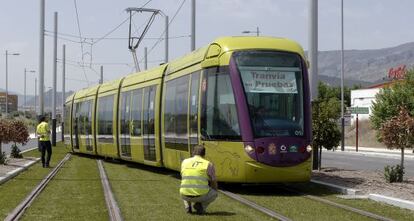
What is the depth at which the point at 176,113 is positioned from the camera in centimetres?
1812

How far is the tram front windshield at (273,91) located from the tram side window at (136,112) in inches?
311

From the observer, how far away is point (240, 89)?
1466cm

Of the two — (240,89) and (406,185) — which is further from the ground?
(240,89)

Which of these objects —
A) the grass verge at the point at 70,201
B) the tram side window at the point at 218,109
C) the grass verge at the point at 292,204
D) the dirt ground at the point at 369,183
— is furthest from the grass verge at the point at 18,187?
the dirt ground at the point at 369,183

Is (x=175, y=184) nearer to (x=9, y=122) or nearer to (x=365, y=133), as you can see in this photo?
(x=9, y=122)

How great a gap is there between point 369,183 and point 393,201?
11.5 feet

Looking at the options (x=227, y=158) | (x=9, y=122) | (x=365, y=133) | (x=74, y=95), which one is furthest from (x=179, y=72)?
(x=365, y=133)

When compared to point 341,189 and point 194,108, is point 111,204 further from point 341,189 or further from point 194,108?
point 341,189

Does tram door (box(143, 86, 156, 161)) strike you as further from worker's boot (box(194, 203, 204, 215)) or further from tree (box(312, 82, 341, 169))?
worker's boot (box(194, 203, 204, 215))

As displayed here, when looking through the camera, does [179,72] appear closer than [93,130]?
Yes

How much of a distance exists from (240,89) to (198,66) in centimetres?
202

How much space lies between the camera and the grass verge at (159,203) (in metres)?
11.2

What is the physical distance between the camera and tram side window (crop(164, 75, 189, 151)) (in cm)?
1727

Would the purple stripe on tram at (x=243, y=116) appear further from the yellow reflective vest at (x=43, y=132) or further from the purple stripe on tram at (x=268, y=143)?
the yellow reflective vest at (x=43, y=132)
